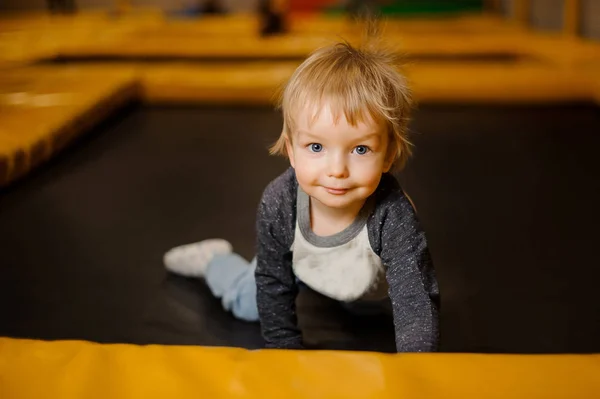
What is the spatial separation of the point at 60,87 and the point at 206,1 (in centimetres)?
276

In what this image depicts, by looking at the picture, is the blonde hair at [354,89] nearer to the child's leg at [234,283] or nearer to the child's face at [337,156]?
the child's face at [337,156]

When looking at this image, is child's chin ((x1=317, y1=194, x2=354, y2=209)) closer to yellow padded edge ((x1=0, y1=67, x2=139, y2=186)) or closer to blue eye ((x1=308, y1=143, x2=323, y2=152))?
blue eye ((x1=308, y1=143, x2=323, y2=152))

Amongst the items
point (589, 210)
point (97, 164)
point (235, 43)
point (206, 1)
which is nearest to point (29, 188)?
point (97, 164)

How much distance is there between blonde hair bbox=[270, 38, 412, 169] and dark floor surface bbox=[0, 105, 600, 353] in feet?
1.20

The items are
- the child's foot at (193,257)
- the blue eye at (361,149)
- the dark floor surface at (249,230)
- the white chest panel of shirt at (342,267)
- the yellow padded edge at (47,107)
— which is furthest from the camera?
the yellow padded edge at (47,107)

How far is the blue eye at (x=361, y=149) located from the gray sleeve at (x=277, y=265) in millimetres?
157

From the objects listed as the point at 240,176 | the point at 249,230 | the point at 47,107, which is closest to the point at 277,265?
the point at 249,230

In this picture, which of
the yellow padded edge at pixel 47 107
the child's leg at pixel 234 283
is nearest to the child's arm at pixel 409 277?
the child's leg at pixel 234 283

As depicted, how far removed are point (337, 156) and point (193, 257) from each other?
0.48 m

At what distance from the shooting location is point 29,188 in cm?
154

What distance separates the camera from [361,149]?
746mm

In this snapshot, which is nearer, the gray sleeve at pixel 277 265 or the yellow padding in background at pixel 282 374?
the yellow padding in background at pixel 282 374

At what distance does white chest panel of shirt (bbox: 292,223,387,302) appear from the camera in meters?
0.85

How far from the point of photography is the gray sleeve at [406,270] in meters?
0.79
